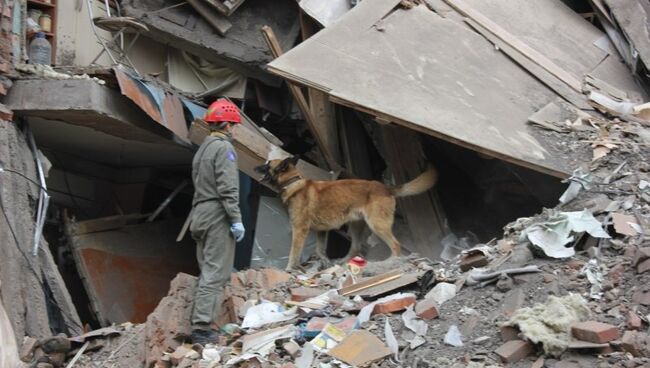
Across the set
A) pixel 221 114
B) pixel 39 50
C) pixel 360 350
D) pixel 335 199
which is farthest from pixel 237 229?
pixel 39 50

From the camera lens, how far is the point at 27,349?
7641 millimetres

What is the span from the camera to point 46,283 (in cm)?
867

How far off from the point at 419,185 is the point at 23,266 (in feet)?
14.3

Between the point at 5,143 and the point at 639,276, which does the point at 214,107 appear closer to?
the point at 5,143

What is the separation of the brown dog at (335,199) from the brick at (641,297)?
3.64 metres

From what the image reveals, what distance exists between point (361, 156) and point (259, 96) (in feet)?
6.82

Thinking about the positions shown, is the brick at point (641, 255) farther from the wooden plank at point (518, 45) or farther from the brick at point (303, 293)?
the wooden plank at point (518, 45)

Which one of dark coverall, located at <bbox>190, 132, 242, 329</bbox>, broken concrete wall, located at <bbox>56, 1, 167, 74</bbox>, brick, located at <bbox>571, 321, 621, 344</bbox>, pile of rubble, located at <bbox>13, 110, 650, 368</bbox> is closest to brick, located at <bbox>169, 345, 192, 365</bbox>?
pile of rubble, located at <bbox>13, 110, 650, 368</bbox>

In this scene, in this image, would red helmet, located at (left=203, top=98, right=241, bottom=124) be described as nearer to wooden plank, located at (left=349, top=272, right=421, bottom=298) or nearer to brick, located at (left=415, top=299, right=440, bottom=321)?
wooden plank, located at (left=349, top=272, right=421, bottom=298)

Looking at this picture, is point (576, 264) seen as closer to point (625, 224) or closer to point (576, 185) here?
point (625, 224)

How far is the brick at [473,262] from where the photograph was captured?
7406 mm

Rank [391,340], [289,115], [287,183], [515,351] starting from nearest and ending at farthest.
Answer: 1. [515,351]
2. [391,340]
3. [287,183]
4. [289,115]

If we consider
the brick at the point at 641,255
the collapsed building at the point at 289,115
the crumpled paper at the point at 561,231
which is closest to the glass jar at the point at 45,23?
the collapsed building at the point at 289,115

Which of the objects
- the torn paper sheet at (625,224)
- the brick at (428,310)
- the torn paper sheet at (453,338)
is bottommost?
the torn paper sheet at (453,338)
